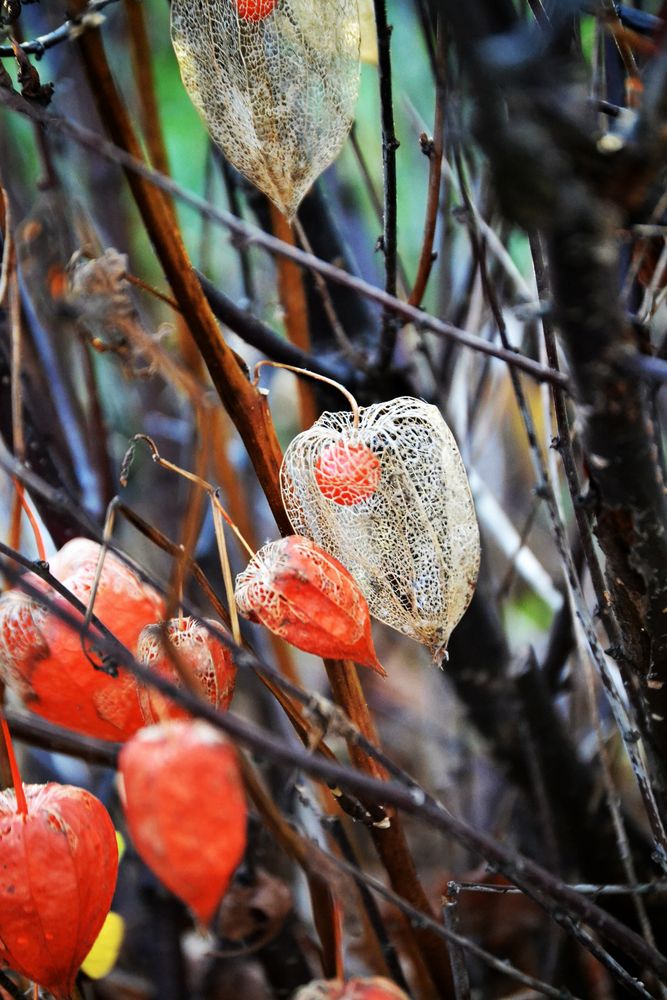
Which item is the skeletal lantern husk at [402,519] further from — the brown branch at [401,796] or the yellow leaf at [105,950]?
the yellow leaf at [105,950]

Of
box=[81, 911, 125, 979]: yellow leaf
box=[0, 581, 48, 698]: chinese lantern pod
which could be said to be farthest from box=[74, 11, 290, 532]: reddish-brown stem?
box=[81, 911, 125, 979]: yellow leaf

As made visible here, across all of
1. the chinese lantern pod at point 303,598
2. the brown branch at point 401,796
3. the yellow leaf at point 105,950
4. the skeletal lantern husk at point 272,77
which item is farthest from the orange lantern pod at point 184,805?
the yellow leaf at point 105,950

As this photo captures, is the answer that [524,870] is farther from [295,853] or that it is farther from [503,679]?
[503,679]

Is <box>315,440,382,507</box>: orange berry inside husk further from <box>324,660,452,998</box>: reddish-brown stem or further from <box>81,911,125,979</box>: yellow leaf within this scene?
<box>81,911,125,979</box>: yellow leaf

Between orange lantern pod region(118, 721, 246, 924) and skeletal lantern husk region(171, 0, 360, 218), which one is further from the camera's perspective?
skeletal lantern husk region(171, 0, 360, 218)

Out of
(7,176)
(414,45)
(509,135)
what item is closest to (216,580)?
(7,176)

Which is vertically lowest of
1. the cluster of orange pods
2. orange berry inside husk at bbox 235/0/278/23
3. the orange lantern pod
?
the cluster of orange pods

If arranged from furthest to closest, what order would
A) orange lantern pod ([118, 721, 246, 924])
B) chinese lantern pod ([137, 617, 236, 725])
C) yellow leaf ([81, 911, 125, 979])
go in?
1. yellow leaf ([81, 911, 125, 979])
2. chinese lantern pod ([137, 617, 236, 725])
3. orange lantern pod ([118, 721, 246, 924])
